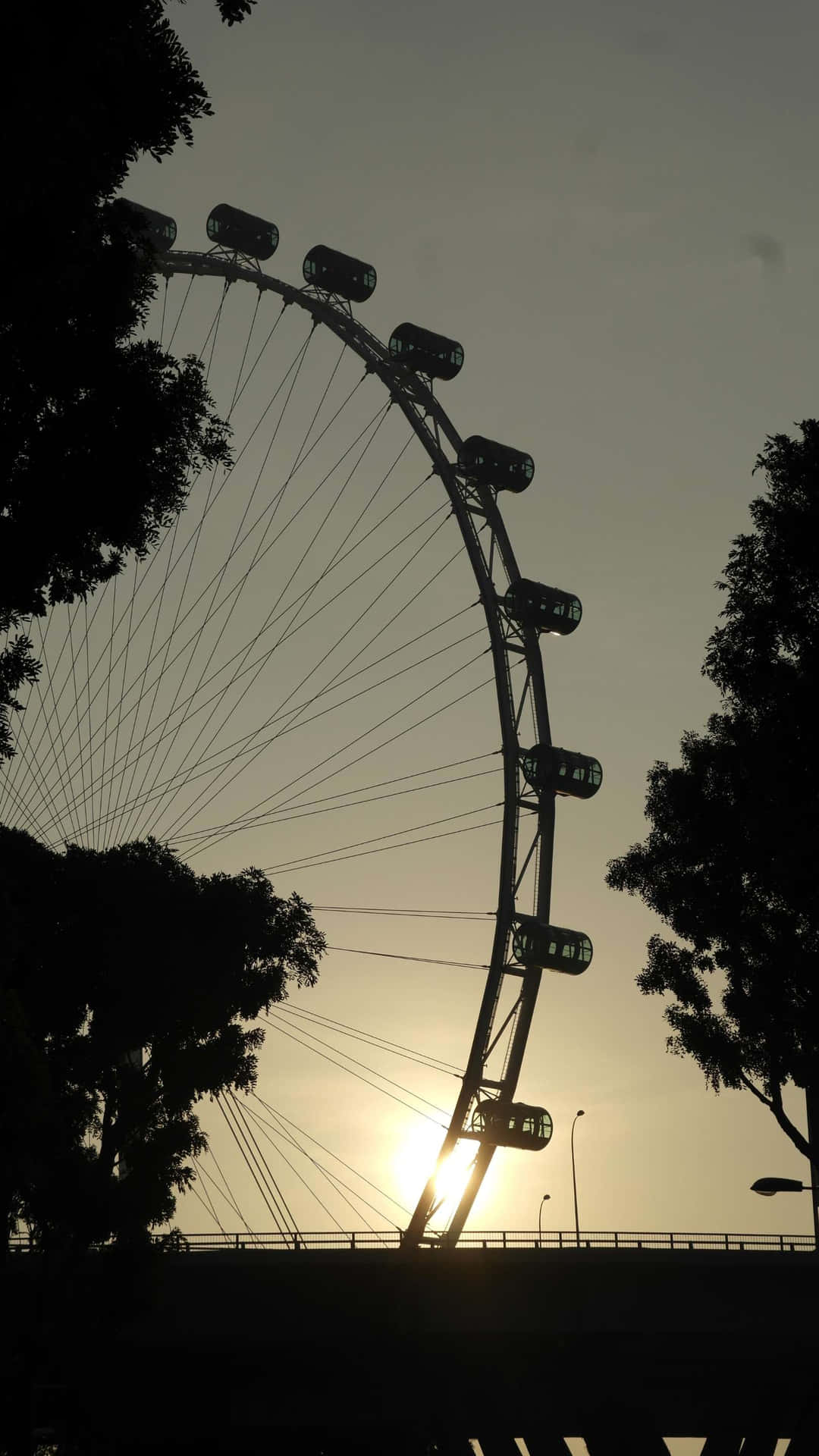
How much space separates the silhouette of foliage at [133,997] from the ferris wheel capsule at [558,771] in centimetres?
1311

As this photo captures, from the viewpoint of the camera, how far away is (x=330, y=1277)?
48.1 meters

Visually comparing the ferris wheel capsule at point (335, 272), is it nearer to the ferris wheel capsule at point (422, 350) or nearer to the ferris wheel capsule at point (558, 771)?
the ferris wheel capsule at point (422, 350)

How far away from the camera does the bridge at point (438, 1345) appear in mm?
47406

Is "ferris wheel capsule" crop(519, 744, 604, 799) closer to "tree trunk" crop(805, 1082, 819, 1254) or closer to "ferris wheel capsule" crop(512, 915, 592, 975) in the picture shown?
"ferris wheel capsule" crop(512, 915, 592, 975)

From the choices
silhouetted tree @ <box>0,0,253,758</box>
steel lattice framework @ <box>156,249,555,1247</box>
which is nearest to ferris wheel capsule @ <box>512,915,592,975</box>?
steel lattice framework @ <box>156,249,555,1247</box>

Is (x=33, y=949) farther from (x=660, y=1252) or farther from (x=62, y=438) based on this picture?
(x=62, y=438)

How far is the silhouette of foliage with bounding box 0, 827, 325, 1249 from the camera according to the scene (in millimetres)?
44406

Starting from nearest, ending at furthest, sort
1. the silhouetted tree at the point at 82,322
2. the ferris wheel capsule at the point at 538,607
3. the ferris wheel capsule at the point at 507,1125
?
the silhouetted tree at the point at 82,322 → the ferris wheel capsule at the point at 507,1125 → the ferris wheel capsule at the point at 538,607

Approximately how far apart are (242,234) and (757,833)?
41.9 metres

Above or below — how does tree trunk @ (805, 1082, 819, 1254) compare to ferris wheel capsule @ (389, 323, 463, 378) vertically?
below

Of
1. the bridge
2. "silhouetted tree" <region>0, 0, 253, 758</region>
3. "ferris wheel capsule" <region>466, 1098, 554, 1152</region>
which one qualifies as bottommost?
the bridge

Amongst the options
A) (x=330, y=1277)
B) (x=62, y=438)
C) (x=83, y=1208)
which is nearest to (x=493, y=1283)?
(x=330, y=1277)

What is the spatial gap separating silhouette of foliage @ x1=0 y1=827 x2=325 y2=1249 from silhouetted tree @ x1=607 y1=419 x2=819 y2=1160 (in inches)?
637

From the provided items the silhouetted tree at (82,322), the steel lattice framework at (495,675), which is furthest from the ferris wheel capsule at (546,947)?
the silhouetted tree at (82,322)
